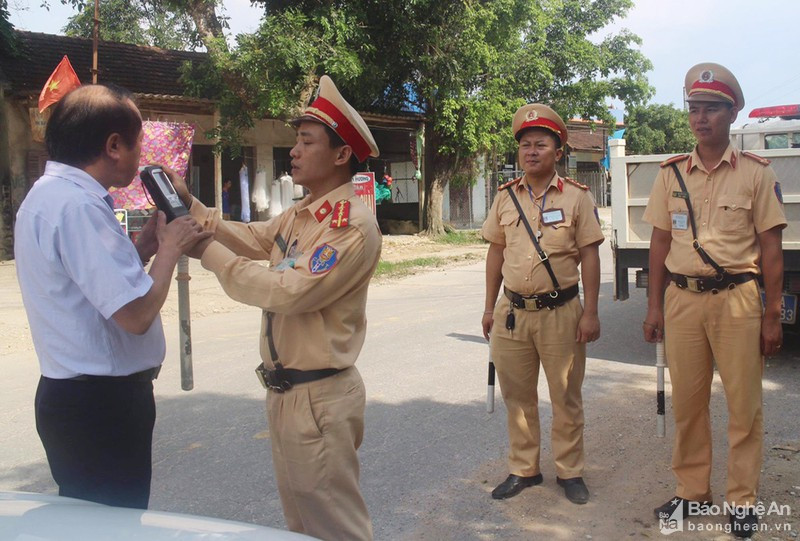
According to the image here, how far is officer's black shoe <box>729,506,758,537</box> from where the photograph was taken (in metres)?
3.36

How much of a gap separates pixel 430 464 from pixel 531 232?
1503 millimetres

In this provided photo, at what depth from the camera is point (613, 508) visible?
373 centimetres

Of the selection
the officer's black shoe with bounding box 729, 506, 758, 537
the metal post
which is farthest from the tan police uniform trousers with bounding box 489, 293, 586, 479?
the metal post

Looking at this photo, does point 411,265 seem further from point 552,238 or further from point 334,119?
point 334,119

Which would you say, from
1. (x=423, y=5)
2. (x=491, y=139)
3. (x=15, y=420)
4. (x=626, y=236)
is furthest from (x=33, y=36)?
(x=626, y=236)

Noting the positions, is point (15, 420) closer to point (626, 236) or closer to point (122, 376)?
point (122, 376)

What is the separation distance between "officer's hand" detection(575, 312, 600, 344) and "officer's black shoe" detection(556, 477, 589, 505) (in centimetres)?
73

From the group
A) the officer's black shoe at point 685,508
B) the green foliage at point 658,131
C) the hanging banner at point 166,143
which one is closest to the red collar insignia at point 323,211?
the officer's black shoe at point 685,508

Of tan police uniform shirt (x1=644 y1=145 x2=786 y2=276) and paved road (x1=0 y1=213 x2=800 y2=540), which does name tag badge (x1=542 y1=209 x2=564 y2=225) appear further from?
paved road (x1=0 y1=213 x2=800 y2=540)

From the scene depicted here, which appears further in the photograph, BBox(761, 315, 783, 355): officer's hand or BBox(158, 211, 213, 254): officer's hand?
BBox(761, 315, 783, 355): officer's hand

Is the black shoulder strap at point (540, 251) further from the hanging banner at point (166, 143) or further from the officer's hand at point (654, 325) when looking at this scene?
the hanging banner at point (166, 143)

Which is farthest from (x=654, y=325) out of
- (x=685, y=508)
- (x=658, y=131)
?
(x=658, y=131)

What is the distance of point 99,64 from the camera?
15.8 meters

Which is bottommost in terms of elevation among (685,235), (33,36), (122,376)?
(122,376)
